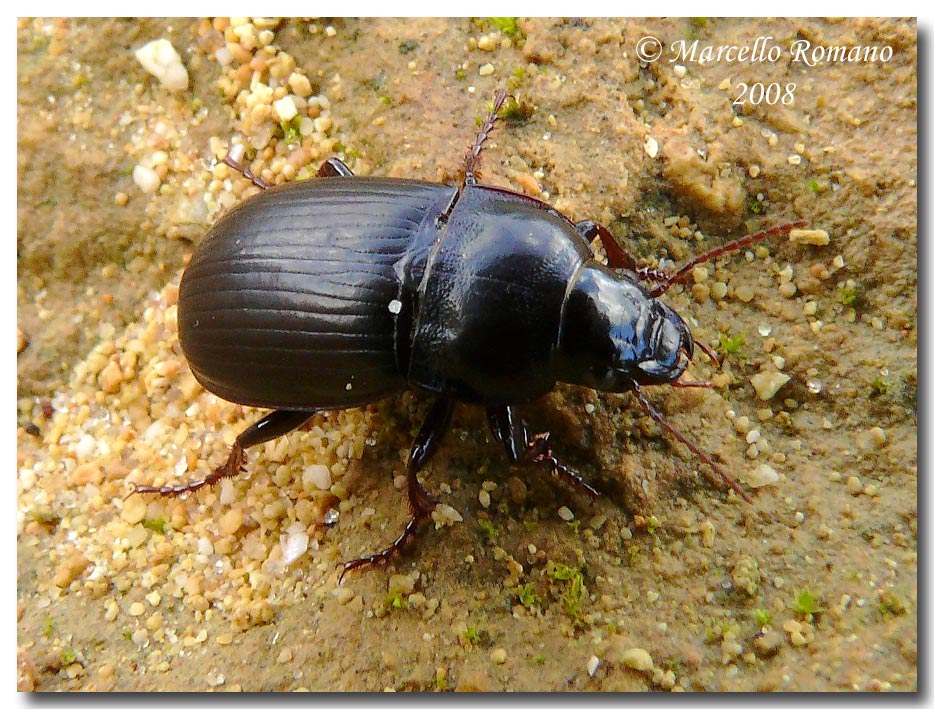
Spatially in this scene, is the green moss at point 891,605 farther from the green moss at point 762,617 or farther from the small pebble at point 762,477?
the small pebble at point 762,477

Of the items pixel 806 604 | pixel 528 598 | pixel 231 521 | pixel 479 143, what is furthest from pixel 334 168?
pixel 806 604

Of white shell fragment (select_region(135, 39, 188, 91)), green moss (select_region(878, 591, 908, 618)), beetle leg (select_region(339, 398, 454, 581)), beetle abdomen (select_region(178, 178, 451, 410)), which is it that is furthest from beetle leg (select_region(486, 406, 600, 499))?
white shell fragment (select_region(135, 39, 188, 91))

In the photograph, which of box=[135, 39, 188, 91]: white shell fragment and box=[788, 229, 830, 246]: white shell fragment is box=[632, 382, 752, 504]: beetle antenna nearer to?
box=[788, 229, 830, 246]: white shell fragment

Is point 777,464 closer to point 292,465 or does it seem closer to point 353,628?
point 353,628

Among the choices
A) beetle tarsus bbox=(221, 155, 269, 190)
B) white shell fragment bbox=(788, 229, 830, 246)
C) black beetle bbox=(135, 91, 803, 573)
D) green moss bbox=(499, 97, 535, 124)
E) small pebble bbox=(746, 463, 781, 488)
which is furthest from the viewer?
beetle tarsus bbox=(221, 155, 269, 190)

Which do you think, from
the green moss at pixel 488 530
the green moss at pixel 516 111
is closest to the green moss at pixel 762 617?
the green moss at pixel 488 530

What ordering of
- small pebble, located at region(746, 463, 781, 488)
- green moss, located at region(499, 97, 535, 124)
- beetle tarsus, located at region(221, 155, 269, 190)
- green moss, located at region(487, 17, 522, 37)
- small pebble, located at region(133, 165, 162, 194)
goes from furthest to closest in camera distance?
small pebble, located at region(133, 165, 162, 194)
beetle tarsus, located at region(221, 155, 269, 190)
green moss, located at region(487, 17, 522, 37)
green moss, located at region(499, 97, 535, 124)
small pebble, located at region(746, 463, 781, 488)

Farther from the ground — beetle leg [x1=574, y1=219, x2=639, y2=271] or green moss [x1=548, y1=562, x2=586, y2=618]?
beetle leg [x1=574, y1=219, x2=639, y2=271]

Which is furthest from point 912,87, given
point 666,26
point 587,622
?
point 587,622
